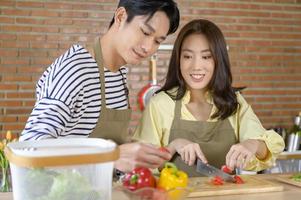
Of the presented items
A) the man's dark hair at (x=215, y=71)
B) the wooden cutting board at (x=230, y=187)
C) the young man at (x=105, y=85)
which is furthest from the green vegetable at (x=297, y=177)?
the young man at (x=105, y=85)

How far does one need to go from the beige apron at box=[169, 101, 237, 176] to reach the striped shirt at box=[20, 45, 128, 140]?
0.43 m

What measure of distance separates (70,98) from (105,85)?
0.29 m

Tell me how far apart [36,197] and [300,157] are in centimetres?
333

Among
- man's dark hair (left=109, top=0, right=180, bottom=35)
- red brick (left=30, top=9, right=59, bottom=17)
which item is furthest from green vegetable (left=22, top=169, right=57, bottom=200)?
red brick (left=30, top=9, right=59, bottom=17)

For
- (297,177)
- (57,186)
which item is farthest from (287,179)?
(57,186)

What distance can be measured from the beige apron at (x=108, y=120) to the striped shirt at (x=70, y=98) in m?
0.03

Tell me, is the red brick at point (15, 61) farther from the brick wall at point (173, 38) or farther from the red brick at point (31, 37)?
the red brick at point (31, 37)

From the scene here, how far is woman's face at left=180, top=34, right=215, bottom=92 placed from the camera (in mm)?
2041

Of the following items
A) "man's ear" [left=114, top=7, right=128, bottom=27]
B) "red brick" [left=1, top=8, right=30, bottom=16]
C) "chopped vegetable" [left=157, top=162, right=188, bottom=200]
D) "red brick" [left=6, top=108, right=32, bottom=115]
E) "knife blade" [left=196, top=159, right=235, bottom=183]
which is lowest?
"red brick" [left=6, top=108, right=32, bottom=115]

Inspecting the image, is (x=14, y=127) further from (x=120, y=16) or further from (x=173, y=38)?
(x=120, y=16)

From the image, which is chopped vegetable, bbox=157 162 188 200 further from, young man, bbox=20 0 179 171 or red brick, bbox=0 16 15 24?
red brick, bbox=0 16 15 24

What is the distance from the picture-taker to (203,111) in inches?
85.2

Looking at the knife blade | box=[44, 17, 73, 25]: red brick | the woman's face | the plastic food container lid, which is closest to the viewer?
the plastic food container lid

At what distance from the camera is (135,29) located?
1.61 m
